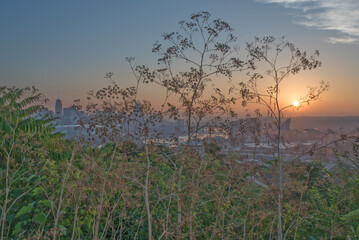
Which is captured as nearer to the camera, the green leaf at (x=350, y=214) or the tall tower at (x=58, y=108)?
the green leaf at (x=350, y=214)

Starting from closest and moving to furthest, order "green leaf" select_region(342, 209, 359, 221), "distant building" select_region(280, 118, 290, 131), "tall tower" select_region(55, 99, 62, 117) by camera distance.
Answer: "green leaf" select_region(342, 209, 359, 221) → "distant building" select_region(280, 118, 290, 131) → "tall tower" select_region(55, 99, 62, 117)

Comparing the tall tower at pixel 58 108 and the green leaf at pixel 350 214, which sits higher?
the tall tower at pixel 58 108

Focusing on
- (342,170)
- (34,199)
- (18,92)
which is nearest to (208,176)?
(34,199)

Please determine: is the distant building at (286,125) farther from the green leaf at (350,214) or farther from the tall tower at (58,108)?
the tall tower at (58,108)

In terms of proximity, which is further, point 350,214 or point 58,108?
point 58,108

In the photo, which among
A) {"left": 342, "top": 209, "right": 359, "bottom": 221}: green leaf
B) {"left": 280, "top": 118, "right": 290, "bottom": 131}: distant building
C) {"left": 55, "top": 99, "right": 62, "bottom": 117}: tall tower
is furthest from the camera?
{"left": 55, "top": 99, "right": 62, "bottom": 117}: tall tower

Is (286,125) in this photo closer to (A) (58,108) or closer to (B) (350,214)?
(B) (350,214)

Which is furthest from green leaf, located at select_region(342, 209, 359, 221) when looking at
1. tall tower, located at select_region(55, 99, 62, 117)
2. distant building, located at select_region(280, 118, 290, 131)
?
tall tower, located at select_region(55, 99, 62, 117)

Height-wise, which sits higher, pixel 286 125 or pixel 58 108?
pixel 58 108

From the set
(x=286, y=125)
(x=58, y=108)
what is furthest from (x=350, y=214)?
(x=58, y=108)

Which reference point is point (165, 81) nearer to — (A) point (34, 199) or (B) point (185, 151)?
(B) point (185, 151)

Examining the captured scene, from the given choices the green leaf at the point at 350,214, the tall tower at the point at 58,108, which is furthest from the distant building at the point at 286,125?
the tall tower at the point at 58,108

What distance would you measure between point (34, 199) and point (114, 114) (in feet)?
4.53

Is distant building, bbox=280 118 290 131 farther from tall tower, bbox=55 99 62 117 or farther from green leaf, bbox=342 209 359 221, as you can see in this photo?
tall tower, bbox=55 99 62 117
